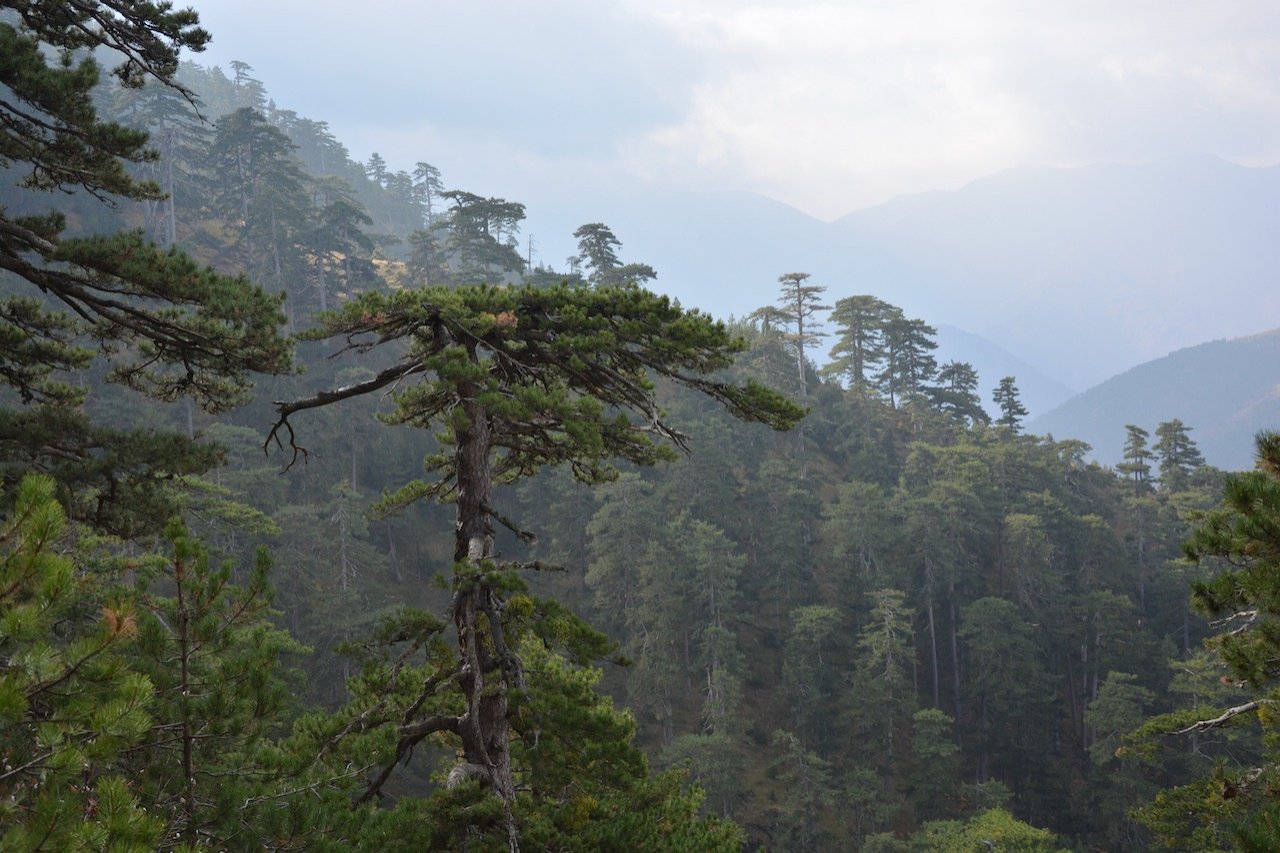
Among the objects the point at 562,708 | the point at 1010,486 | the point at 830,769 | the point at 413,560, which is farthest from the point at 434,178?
the point at 562,708

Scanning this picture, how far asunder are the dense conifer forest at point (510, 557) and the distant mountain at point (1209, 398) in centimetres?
15407

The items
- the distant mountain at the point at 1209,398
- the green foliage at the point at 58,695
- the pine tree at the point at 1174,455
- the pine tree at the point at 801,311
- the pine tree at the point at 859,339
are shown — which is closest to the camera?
the green foliage at the point at 58,695

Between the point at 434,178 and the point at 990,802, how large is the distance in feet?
238

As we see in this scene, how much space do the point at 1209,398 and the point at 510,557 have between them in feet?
671

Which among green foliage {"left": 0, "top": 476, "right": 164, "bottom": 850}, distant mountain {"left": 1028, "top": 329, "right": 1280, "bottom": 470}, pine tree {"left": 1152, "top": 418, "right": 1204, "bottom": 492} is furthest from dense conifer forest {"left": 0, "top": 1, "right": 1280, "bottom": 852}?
distant mountain {"left": 1028, "top": 329, "right": 1280, "bottom": 470}

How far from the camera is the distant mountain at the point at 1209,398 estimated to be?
163 metres

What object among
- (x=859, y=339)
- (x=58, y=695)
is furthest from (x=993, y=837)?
(x=859, y=339)

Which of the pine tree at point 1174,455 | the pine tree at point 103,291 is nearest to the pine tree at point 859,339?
the pine tree at point 1174,455

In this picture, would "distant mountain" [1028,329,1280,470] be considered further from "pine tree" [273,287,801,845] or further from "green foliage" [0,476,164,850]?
"green foliage" [0,476,164,850]

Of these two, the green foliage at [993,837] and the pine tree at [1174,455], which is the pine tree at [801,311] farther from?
the green foliage at [993,837]

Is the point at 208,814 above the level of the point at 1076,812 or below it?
above

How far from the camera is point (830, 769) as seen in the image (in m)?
27.6

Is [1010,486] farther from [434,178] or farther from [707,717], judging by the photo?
[434,178]

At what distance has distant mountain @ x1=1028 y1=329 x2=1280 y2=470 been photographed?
16312 centimetres
